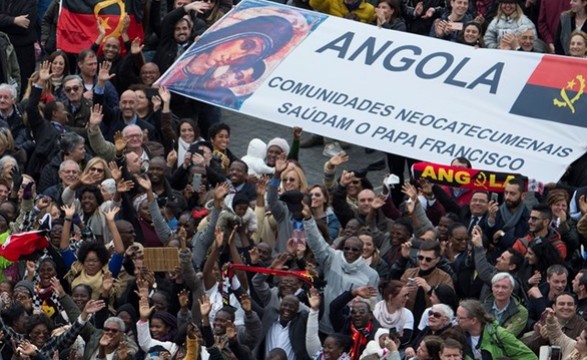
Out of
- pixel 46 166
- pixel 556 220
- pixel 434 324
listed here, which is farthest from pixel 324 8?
pixel 434 324

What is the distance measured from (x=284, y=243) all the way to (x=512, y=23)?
4.34m

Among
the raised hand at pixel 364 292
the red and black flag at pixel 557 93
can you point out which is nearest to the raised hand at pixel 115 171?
the raised hand at pixel 364 292

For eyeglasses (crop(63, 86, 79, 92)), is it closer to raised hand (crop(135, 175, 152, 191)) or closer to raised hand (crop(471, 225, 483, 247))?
raised hand (crop(135, 175, 152, 191))

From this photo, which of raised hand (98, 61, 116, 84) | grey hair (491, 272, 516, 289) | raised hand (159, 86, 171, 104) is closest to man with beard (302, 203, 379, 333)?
grey hair (491, 272, 516, 289)

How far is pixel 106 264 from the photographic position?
74.0 feet

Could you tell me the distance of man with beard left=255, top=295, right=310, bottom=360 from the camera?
21281mm

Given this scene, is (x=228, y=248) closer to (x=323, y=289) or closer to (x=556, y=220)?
(x=323, y=289)

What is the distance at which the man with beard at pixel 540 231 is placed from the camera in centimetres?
2194

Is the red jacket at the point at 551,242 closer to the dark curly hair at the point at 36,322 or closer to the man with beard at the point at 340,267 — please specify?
the man with beard at the point at 340,267

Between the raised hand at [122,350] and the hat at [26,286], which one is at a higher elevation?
the raised hand at [122,350]

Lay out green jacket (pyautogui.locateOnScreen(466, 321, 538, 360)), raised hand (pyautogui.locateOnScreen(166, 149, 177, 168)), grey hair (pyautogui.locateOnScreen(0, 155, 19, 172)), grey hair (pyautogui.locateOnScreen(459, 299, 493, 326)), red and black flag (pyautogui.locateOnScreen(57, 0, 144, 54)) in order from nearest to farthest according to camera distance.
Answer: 1. green jacket (pyautogui.locateOnScreen(466, 321, 538, 360))
2. grey hair (pyautogui.locateOnScreen(459, 299, 493, 326))
3. grey hair (pyautogui.locateOnScreen(0, 155, 19, 172))
4. raised hand (pyautogui.locateOnScreen(166, 149, 177, 168))
5. red and black flag (pyautogui.locateOnScreen(57, 0, 144, 54))

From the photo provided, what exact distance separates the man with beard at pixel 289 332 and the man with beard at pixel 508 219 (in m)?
2.04

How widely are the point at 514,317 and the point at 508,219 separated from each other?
1.76 meters

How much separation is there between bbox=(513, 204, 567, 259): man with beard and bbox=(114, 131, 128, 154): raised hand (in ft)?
14.3
